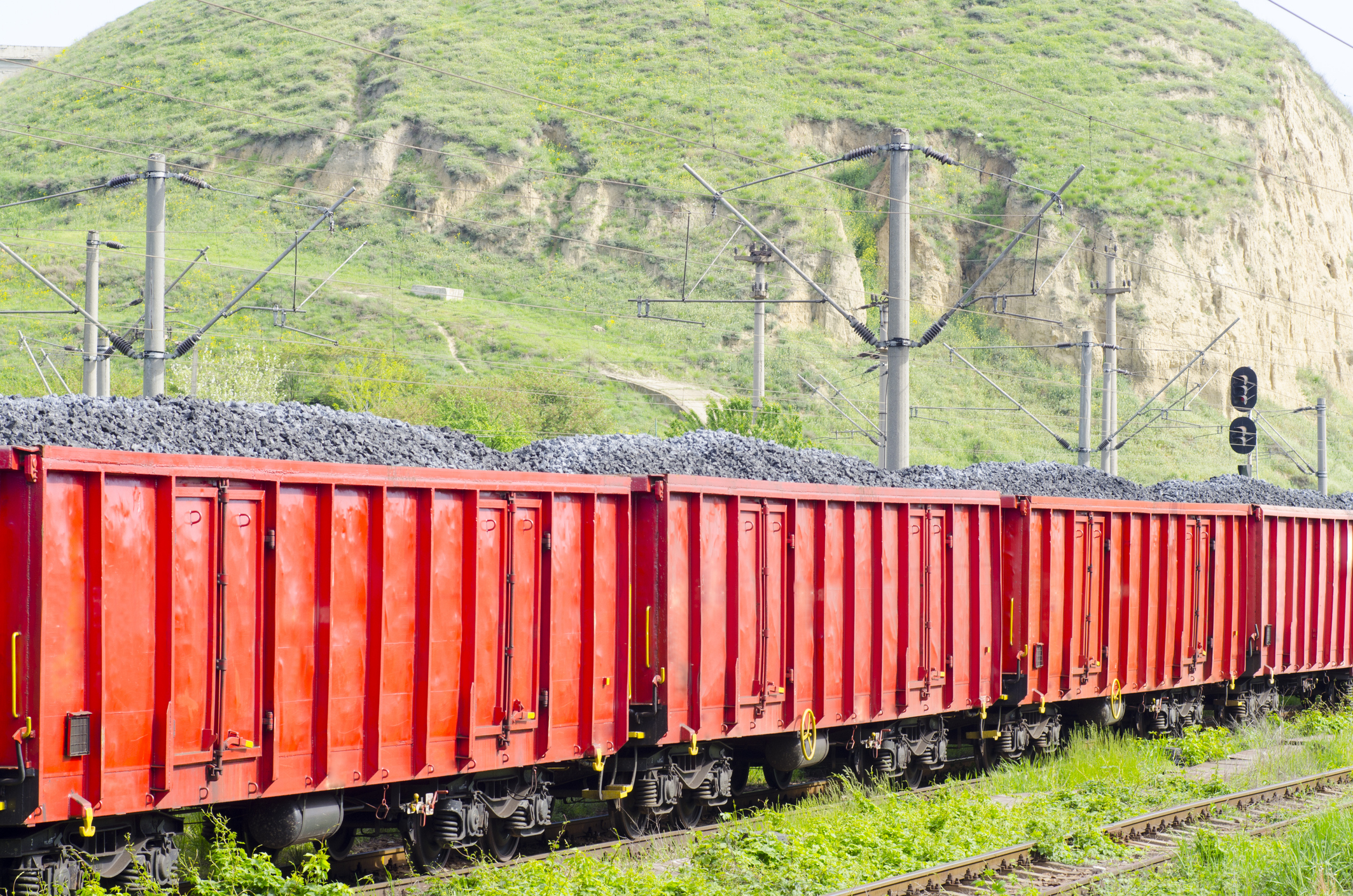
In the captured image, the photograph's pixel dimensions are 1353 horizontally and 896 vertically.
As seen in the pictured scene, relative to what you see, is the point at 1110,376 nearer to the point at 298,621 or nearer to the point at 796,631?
the point at 796,631

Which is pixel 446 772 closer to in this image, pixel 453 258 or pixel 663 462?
pixel 663 462

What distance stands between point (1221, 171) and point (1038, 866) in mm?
79886

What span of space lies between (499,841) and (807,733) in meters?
3.39

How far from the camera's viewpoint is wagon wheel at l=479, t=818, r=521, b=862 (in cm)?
1070

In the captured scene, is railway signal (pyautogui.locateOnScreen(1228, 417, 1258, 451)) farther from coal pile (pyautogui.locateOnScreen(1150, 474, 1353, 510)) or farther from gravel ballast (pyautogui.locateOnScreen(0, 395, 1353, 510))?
gravel ballast (pyautogui.locateOnScreen(0, 395, 1353, 510))

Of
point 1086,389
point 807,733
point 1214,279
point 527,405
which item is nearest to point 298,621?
point 807,733

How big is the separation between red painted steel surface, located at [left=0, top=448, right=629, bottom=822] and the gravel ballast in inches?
43.9

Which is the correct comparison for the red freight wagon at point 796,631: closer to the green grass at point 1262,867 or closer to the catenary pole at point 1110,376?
the green grass at point 1262,867

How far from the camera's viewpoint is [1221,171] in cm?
8206

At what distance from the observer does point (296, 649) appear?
8867 millimetres

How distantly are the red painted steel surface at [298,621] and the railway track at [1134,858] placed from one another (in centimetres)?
281

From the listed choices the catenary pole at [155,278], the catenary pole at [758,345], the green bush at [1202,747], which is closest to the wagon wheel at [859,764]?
the green bush at [1202,747]

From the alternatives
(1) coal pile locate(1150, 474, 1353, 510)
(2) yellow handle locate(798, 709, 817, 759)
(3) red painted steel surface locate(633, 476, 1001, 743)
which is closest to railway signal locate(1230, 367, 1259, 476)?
(1) coal pile locate(1150, 474, 1353, 510)

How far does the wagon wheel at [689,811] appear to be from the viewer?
1242cm
